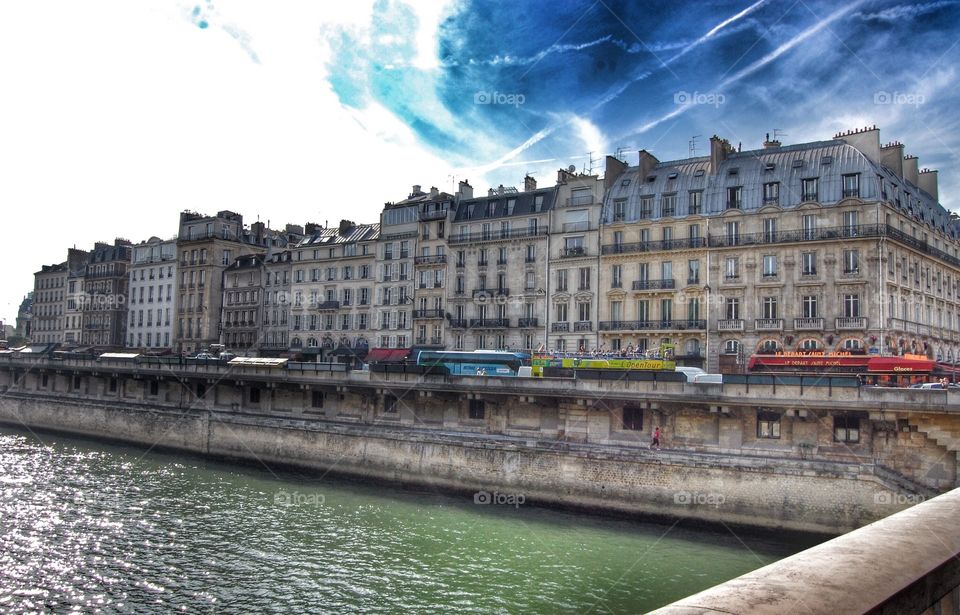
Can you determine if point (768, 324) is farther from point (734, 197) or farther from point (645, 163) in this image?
point (645, 163)

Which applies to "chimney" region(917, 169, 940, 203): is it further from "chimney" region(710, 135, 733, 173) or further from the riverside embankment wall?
the riverside embankment wall

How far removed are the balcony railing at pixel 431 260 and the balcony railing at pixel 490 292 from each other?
4607 mm

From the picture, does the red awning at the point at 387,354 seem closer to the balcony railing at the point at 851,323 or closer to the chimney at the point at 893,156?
the balcony railing at the point at 851,323

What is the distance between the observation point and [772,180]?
159ft

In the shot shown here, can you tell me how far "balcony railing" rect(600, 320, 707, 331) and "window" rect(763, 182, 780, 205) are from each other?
29.7 ft

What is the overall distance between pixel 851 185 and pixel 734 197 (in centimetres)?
718

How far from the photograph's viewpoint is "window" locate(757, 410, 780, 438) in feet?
97.7

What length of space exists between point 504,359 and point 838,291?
21326mm

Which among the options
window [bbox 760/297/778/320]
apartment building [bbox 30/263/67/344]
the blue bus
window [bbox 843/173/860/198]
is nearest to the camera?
the blue bus

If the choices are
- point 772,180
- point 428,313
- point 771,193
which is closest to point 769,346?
point 771,193

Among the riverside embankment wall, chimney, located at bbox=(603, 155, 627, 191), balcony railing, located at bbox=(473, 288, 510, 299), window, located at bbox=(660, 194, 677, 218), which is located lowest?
the riverside embankment wall

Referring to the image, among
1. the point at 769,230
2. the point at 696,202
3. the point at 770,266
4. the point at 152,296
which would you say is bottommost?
the point at 770,266

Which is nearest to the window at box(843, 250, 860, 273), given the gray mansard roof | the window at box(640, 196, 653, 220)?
the gray mansard roof

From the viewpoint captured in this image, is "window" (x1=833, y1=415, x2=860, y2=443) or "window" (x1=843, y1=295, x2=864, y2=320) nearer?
"window" (x1=833, y1=415, x2=860, y2=443)
